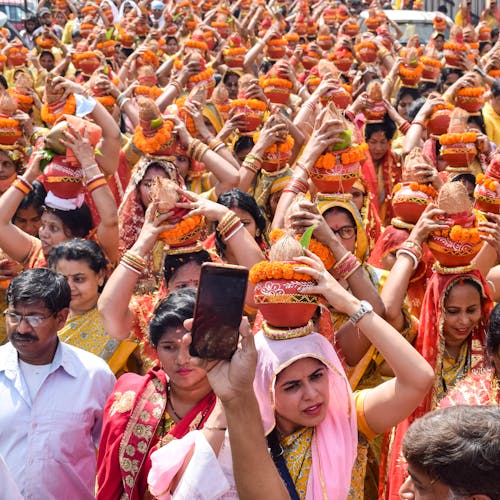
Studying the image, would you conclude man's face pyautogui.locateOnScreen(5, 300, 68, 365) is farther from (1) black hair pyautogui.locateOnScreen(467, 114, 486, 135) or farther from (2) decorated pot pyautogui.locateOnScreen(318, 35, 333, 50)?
(2) decorated pot pyautogui.locateOnScreen(318, 35, 333, 50)

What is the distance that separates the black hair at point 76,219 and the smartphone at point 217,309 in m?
2.59

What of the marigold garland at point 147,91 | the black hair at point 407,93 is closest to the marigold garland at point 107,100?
the marigold garland at point 147,91

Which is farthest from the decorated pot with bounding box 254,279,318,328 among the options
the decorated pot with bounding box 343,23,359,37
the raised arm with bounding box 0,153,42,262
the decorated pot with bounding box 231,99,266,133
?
the decorated pot with bounding box 343,23,359,37

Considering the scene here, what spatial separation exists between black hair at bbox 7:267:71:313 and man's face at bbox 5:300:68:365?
18 mm

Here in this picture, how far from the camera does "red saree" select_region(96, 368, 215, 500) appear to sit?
112 inches

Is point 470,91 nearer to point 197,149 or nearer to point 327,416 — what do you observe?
point 197,149

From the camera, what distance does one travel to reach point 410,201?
4.43 meters

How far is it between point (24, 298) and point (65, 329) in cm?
73

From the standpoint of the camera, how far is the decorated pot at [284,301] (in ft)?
9.04

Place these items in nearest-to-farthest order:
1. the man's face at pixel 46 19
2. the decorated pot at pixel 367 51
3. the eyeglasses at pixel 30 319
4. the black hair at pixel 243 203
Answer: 1. the eyeglasses at pixel 30 319
2. the black hair at pixel 243 203
3. the decorated pot at pixel 367 51
4. the man's face at pixel 46 19

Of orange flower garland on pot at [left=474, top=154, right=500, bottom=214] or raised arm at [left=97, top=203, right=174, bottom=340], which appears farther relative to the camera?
orange flower garland on pot at [left=474, top=154, right=500, bottom=214]

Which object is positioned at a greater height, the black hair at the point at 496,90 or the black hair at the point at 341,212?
the black hair at the point at 341,212

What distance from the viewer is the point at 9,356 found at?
3.24m

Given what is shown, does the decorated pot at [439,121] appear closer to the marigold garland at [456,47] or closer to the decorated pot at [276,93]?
the decorated pot at [276,93]
